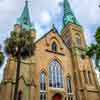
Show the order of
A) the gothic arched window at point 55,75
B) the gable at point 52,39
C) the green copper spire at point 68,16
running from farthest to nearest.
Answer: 1. the green copper spire at point 68,16
2. the gable at point 52,39
3. the gothic arched window at point 55,75

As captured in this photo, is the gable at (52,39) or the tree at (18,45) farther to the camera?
the gable at (52,39)

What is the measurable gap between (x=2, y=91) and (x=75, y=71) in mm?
13195

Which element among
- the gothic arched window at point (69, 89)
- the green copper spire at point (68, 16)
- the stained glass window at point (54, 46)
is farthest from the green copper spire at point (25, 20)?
the gothic arched window at point (69, 89)

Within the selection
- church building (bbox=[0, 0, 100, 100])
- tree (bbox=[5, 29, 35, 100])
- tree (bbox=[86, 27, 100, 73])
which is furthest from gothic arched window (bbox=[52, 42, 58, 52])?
tree (bbox=[86, 27, 100, 73])

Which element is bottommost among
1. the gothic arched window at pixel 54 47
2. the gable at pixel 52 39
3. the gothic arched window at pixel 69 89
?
the gothic arched window at pixel 69 89

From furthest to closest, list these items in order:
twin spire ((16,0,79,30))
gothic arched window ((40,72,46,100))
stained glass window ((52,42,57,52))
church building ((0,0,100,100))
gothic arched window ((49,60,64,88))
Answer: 1. twin spire ((16,0,79,30))
2. stained glass window ((52,42,57,52))
3. gothic arched window ((49,60,64,88))
4. gothic arched window ((40,72,46,100))
5. church building ((0,0,100,100))

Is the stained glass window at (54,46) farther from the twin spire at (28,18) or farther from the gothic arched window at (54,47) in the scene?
the twin spire at (28,18)

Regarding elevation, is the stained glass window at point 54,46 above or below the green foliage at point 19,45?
above

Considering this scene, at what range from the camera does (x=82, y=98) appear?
93.2ft

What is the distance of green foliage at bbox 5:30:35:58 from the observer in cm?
2036

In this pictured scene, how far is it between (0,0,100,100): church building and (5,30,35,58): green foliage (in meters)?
5.39

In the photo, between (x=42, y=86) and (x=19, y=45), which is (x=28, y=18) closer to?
(x=42, y=86)

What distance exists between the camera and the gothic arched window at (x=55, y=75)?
28.4 m

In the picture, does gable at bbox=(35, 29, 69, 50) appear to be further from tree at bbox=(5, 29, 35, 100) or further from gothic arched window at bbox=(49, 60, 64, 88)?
tree at bbox=(5, 29, 35, 100)
